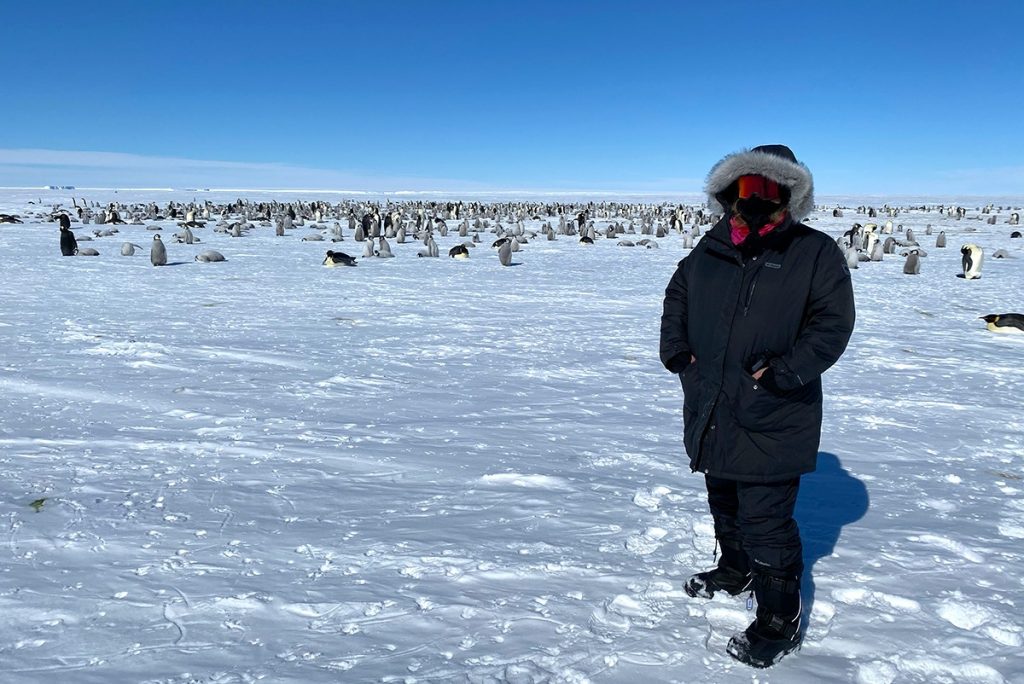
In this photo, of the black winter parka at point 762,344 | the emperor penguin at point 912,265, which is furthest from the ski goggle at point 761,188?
the emperor penguin at point 912,265

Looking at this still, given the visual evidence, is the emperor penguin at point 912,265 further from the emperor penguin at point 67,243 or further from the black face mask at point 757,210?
the emperor penguin at point 67,243

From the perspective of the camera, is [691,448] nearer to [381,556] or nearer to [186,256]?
[381,556]

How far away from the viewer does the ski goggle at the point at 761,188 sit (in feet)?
8.21

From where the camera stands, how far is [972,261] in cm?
1574

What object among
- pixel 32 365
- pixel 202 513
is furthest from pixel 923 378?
pixel 32 365

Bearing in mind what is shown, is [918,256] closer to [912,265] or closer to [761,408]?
[912,265]

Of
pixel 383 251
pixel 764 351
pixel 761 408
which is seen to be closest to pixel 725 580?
pixel 761 408

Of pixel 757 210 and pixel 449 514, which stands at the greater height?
pixel 757 210

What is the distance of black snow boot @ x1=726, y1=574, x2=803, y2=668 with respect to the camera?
261cm

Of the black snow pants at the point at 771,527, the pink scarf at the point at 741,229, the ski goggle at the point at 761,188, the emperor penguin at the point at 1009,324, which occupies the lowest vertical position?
the black snow pants at the point at 771,527

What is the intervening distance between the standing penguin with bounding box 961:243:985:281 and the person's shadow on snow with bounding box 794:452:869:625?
44.9 feet

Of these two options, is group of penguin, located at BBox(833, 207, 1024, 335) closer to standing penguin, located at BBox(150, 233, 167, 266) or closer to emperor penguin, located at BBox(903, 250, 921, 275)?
emperor penguin, located at BBox(903, 250, 921, 275)

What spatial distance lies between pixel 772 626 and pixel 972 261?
53.2ft

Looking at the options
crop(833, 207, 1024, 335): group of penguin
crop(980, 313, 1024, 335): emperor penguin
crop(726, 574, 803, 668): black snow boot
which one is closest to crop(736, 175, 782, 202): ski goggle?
crop(726, 574, 803, 668): black snow boot
